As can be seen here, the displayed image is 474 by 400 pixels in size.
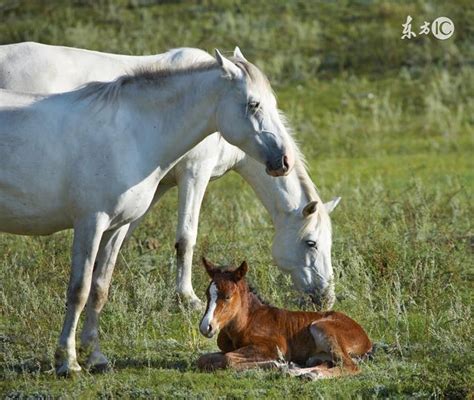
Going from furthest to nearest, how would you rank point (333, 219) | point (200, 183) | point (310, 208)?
point (333, 219), point (200, 183), point (310, 208)

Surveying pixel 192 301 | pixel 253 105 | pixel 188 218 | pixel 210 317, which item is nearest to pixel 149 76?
pixel 253 105

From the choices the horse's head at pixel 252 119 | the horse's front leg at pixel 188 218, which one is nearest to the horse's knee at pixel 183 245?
the horse's front leg at pixel 188 218

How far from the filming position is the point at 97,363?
26.0ft

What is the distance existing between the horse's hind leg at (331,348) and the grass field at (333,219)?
0.14 metres

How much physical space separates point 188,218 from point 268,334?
2.33 meters

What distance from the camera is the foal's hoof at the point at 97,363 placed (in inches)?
309

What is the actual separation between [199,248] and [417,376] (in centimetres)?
383

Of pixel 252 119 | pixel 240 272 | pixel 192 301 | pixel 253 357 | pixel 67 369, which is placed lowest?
pixel 192 301

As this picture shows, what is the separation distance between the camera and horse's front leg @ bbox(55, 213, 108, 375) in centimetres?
763

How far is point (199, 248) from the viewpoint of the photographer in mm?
10867

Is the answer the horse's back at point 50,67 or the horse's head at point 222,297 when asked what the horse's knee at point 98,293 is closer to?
the horse's head at point 222,297

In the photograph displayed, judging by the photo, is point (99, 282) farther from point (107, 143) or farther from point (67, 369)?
point (107, 143)

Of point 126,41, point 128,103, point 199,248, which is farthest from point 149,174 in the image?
point 126,41

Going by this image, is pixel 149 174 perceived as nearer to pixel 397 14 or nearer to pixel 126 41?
pixel 126 41
